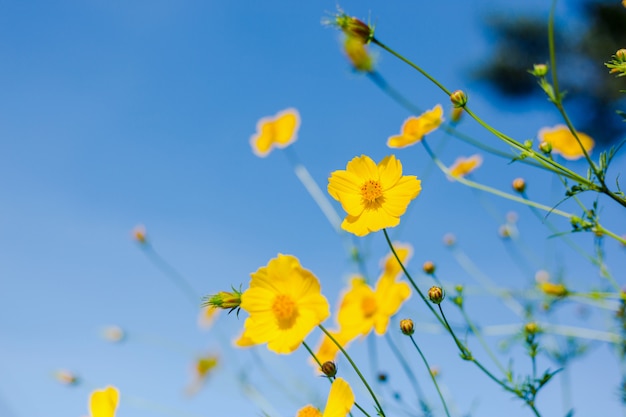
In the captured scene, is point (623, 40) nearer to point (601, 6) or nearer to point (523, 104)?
point (601, 6)

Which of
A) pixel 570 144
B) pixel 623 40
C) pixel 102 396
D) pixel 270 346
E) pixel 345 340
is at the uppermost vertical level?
pixel 623 40

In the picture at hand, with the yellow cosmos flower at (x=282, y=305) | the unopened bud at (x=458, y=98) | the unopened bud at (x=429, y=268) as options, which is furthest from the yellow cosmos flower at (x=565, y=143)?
the yellow cosmos flower at (x=282, y=305)

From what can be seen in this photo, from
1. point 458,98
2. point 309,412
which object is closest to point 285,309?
point 309,412

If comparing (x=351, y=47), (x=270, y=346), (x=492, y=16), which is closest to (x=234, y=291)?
(x=270, y=346)

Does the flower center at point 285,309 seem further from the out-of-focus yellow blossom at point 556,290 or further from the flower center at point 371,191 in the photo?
the out-of-focus yellow blossom at point 556,290

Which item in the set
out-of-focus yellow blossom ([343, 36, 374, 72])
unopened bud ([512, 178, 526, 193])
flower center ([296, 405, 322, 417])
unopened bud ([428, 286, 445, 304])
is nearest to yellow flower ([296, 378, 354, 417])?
flower center ([296, 405, 322, 417])

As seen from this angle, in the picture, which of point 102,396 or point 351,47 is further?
point 351,47
